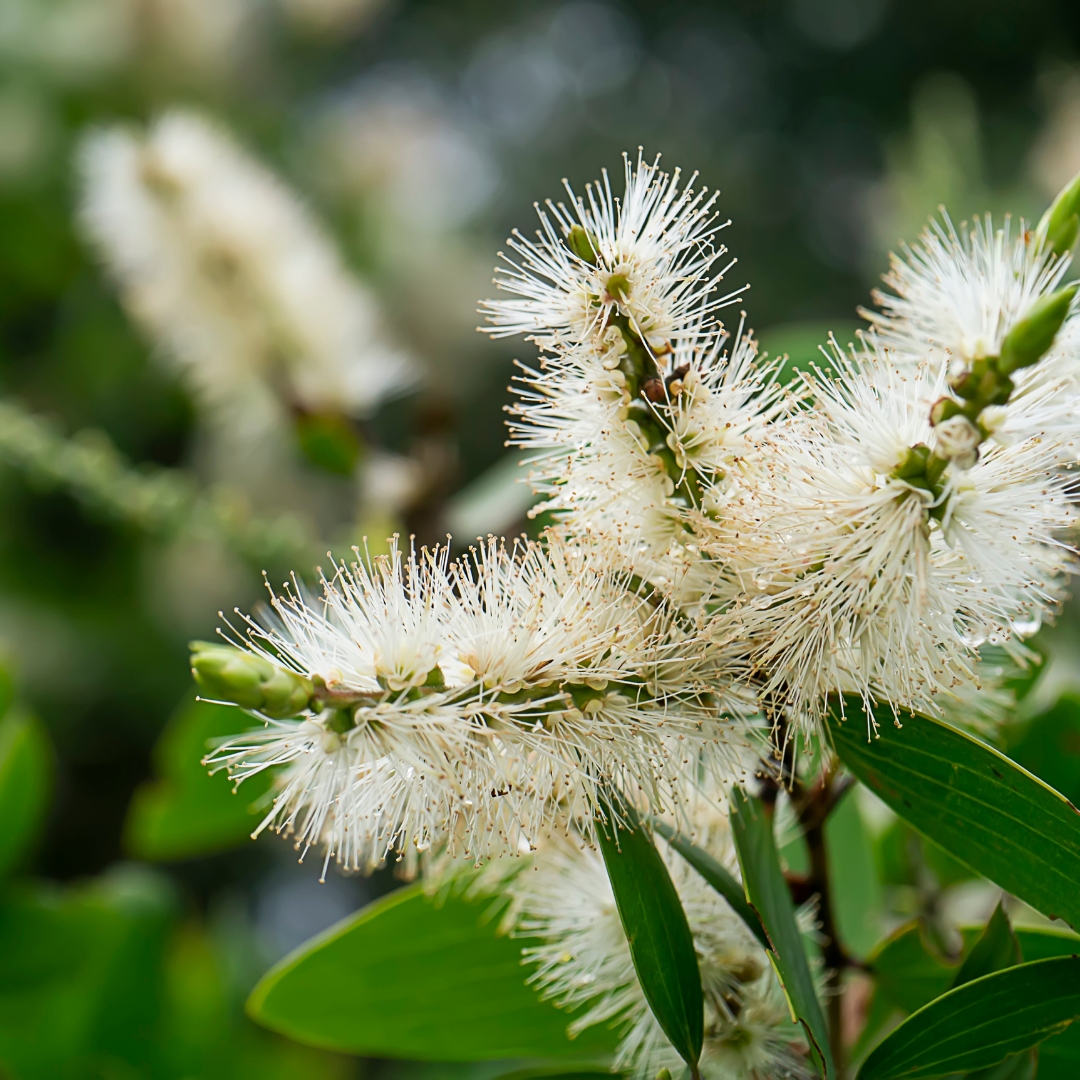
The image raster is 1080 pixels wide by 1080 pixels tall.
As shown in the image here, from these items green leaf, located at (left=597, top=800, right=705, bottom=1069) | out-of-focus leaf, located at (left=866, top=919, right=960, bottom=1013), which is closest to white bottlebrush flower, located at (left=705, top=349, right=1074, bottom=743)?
green leaf, located at (left=597, top=800, right=705, bottom=1069)

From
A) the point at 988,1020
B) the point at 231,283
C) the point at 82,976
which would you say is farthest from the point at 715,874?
the point at 231,283

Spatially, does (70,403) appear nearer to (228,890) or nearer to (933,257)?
(228,890)

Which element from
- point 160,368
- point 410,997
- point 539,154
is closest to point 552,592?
point 410,997

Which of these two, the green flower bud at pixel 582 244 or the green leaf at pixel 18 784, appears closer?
the green flower bud at pixel 582 244

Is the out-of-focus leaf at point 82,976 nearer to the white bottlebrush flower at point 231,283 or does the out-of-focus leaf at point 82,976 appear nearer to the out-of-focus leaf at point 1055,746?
the white bottlebrush flower at point 231,283

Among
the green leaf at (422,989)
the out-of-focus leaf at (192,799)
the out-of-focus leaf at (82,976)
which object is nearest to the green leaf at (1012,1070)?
the green leaf at (422,989)

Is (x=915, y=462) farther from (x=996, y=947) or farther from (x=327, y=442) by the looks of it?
(x=327, y=442)
